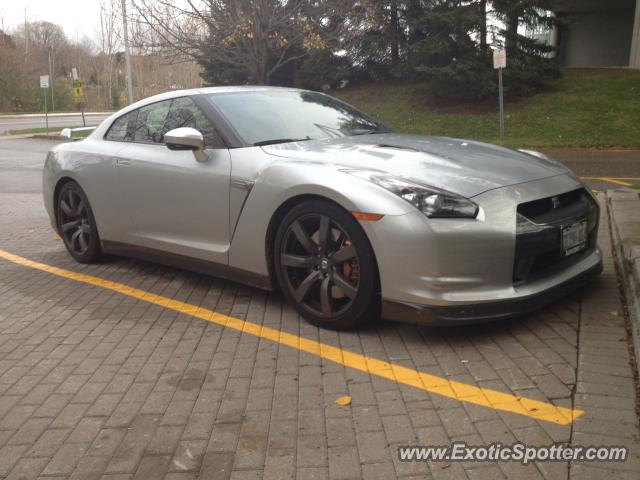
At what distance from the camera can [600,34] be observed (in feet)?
102

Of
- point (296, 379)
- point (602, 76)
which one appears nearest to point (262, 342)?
point (296, 379)

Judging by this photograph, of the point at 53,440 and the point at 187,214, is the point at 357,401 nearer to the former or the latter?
the point at 53,440

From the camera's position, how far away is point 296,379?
3.34 meters

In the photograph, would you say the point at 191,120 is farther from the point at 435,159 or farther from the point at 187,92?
the point at 435,159

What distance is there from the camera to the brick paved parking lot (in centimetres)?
260

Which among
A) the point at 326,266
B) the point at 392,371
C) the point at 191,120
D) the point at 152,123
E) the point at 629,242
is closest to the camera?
the point at 392,371

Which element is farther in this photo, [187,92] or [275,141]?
[187,92]

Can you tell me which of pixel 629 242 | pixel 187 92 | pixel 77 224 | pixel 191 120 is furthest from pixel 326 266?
pixel 77 224

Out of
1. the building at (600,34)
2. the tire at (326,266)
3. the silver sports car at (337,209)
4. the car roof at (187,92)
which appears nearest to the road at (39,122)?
the building at (600,34)

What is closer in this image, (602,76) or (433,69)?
(433,69)

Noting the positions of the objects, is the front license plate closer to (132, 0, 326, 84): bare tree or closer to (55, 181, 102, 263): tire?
(55, 181, 102, 263): tire

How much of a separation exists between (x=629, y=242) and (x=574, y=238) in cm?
111

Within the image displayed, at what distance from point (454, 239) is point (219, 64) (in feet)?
76.6

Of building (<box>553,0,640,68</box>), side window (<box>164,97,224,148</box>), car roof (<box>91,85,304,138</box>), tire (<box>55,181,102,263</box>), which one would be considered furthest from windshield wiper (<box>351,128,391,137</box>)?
building (<box>553,0,640,68</box>)
